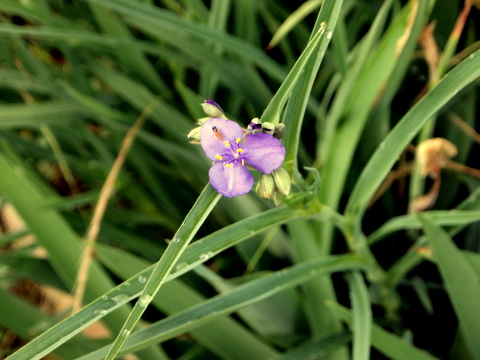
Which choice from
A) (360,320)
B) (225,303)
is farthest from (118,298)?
(360,320)

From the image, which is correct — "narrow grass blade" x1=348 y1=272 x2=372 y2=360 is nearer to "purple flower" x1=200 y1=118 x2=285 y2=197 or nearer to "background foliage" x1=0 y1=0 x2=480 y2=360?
"background foliage" x1=0 y1=0 x2=480 y2=360

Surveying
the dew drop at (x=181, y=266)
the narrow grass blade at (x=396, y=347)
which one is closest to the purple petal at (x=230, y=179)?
the dew drop at (x=181, y=266)

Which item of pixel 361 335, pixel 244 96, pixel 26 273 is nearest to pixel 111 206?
pixel 26 273

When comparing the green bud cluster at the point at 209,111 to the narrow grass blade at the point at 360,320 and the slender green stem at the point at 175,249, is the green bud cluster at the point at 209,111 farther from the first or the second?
the narrow grass blade at the point at 360,320

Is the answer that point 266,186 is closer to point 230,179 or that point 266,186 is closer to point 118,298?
point 230,179

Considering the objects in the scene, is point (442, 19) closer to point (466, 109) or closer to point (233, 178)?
point (466, 109)
